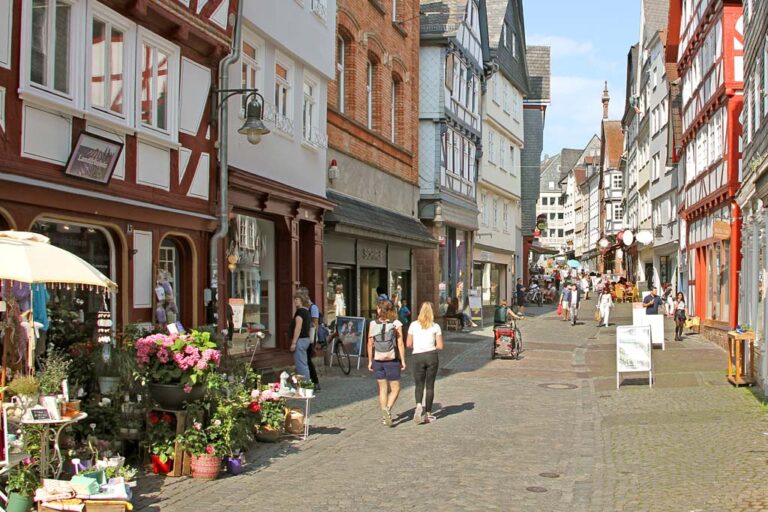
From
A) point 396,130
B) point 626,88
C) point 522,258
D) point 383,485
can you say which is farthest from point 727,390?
point 626,88

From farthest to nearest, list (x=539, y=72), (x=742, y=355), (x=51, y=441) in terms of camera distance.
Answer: (x=539, y=72), (x=742, y=355), (x=51, y=441)

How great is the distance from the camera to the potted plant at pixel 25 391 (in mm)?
7246

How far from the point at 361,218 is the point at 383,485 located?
13.7 meters

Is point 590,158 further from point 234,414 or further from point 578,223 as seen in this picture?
point 234,414

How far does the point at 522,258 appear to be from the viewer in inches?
1980

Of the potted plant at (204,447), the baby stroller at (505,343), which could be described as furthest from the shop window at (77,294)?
the baby stroller at (505,343)

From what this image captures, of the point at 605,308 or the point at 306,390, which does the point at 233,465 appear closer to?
the point at 306,390

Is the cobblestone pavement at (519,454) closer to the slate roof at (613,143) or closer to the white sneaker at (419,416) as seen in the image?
the white sneaker at (419,416)

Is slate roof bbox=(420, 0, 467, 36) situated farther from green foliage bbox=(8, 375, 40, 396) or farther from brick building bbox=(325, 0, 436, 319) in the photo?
green foliage bbox=(8, 375, 40, 396)

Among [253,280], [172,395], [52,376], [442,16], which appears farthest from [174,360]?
[442,16]

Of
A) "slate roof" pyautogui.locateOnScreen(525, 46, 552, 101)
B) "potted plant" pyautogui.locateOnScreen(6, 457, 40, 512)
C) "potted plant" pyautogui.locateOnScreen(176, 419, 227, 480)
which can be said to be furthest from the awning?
"slate roof" pyautogui.locateOnScreen(525, 46, 552, 101)

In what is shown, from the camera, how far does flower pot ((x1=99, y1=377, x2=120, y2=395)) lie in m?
8.66

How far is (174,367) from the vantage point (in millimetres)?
8992

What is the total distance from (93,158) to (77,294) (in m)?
1.67
